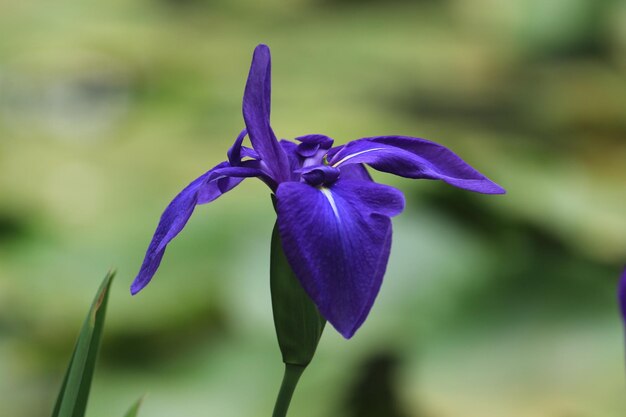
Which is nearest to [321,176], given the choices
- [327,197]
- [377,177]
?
[327,197]

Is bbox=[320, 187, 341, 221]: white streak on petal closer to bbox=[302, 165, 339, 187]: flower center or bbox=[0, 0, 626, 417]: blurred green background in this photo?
bbox=[302, 165, 339, 187]: flower center

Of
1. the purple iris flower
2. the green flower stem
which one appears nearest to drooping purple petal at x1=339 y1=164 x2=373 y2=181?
the purple iris flower

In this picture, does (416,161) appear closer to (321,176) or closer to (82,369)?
(321,176)

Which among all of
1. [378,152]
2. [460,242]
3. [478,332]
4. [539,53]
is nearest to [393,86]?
[539,53]

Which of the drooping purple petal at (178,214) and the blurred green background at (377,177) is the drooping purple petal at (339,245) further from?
the blurred green background at (377,177)

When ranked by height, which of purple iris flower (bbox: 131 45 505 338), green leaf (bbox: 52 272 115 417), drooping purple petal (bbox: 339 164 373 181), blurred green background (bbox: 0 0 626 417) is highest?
purple iris flower (bbox: 131 45 505 338)

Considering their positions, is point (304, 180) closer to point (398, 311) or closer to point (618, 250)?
point (398, 311)

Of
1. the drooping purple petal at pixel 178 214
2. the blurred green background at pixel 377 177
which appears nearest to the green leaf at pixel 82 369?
the drooping purple petal at pixel 178 214
